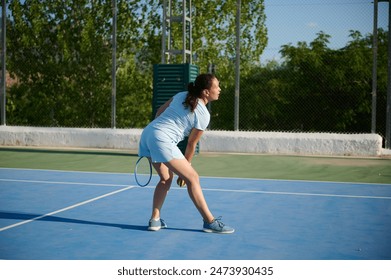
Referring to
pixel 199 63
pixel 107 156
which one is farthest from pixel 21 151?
pixel 199 63

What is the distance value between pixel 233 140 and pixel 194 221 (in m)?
7.82

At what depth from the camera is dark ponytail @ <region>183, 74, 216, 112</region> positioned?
18.3 feet

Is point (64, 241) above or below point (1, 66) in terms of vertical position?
Result: below

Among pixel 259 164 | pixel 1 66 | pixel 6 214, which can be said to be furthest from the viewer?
pixel 1 66

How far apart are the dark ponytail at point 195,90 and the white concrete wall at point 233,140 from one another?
859 centimetres

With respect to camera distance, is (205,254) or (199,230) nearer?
(205,254)

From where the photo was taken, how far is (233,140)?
14.3 m

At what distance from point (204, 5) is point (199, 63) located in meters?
1.46

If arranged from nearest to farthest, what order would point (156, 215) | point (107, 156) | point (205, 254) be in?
point (205, 254), point (156, 215), point (107, 156)

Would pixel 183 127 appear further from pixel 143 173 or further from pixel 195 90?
pixel 143 173

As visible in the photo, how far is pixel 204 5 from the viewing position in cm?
1623

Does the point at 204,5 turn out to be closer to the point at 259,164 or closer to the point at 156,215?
the point at 259,164

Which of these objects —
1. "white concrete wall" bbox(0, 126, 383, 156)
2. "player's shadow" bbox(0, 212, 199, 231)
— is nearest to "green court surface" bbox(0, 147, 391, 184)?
"white concrete wall" bbox(0, 126, 383, 156)

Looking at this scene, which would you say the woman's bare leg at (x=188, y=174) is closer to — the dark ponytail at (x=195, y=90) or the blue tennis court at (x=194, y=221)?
the blue tennis court at (x=194, y=221)
